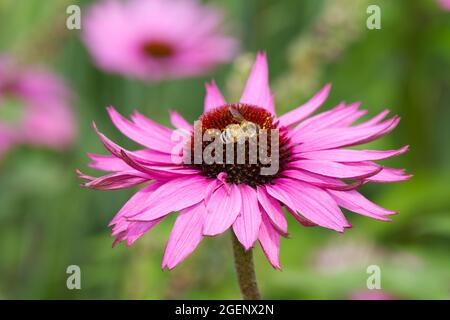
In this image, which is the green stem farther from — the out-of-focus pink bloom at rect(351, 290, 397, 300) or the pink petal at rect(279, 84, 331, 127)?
the out-of-focus pink bloom at rect(351, 290, 397, 300)

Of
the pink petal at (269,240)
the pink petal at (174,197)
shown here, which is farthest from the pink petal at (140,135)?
the pink petal at (269,240)

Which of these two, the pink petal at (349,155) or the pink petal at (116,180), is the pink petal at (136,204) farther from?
the pink petal at (349,155)

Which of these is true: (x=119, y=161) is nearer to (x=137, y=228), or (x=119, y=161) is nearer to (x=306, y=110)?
(x=137, y=228)

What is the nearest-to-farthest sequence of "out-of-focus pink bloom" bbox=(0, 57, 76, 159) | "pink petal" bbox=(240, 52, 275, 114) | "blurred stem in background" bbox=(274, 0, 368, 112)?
1. "pink petal" bbox=(240, 52, 275, 114)
2. "blurred stem in background" bbox=(274, 0, 368, 112)
3. "out-of-focus pink bloom" bbox=(0, 57, 76, 159)

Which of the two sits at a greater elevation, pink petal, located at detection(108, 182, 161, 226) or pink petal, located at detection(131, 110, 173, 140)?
pink petal, located at detection(131, 110, 173, 140)

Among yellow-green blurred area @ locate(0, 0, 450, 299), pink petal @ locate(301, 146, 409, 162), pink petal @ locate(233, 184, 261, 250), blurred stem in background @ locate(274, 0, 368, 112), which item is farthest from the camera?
blurred stem in background @ locate(274, 0, 368, 112)

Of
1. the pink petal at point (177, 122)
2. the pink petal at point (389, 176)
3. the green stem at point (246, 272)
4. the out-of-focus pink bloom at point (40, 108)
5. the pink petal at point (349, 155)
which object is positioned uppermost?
the out-of-focus pink bloom at point (40, 108)

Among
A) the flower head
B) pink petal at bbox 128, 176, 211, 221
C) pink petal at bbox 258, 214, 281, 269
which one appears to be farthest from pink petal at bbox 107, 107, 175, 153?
pink petal at bbox 258, 214, 281, 269

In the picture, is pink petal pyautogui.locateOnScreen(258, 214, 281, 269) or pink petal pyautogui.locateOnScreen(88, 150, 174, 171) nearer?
pink petal pyautogui.locateOnScreen(258, 214, 281, 269)
